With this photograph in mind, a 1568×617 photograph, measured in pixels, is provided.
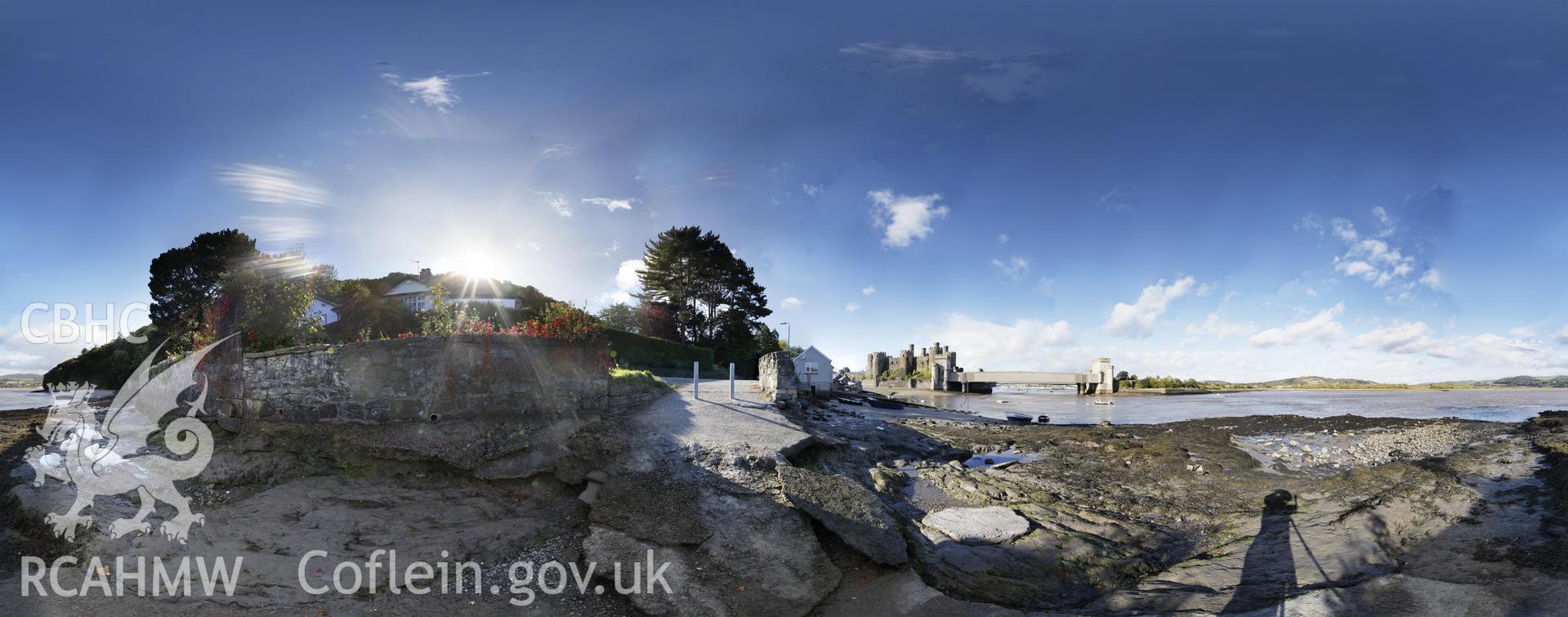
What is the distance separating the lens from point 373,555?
224 inches

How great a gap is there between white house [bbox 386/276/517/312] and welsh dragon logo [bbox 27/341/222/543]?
2784 cm

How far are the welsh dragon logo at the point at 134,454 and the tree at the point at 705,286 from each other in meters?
32.6

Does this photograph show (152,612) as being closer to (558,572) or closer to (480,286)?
(558,572)

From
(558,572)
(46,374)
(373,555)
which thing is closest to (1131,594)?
(558,572)

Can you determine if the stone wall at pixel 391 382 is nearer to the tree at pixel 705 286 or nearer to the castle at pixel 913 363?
the tree at pixel 705 286

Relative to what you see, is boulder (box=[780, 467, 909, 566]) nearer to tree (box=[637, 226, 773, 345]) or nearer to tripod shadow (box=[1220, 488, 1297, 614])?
tripod shadow (box=[1220, 488, 1297, 614])

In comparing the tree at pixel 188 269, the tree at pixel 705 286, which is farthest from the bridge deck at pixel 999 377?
the tree at pixel 188 269

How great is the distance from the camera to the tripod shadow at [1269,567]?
5855 millimetres

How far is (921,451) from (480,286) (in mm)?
37261

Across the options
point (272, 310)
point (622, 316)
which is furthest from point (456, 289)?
point (272, 310)

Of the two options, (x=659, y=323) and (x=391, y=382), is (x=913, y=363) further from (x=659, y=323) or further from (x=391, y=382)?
(x=391, y=382)

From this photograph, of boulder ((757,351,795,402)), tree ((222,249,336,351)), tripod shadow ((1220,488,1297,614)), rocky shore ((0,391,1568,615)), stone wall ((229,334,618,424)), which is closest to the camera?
rocky shore ((0,391,1568,615))

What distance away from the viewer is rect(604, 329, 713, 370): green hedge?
29828mm

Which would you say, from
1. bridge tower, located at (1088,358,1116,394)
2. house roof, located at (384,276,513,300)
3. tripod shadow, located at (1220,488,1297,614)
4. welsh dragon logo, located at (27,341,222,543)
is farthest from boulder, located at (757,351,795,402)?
bridge tower, located at (1088,358,1116,394)
